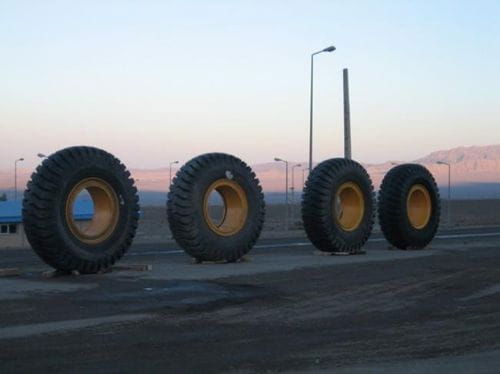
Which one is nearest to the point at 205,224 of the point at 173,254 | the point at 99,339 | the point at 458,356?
the point at 173,254

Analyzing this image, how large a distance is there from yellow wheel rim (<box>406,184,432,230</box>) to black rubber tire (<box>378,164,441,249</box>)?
12.5 inches

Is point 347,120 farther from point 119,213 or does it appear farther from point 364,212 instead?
point 119,213

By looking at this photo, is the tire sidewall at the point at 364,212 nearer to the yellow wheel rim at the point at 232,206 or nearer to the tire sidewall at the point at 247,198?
the tire sidewall at the point at 247,198

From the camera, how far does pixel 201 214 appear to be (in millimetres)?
21109

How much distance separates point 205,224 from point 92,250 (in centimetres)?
351

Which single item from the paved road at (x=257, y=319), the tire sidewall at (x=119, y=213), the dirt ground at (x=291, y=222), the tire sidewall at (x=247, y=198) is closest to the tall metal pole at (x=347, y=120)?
the dirt ground at (x=291, y=222)

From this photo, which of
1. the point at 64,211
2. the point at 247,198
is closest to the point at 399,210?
the point at 247,198

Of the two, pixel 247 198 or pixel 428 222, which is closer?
pixel 247 198

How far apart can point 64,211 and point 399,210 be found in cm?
1167

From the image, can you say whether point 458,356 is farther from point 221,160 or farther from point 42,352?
point 221,160

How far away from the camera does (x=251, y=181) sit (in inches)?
891

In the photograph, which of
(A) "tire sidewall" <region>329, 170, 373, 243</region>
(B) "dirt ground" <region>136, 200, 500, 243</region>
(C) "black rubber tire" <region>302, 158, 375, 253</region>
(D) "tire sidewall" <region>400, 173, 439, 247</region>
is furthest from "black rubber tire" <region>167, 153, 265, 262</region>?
(B) "dirt ground" <region>136, 200, 500, 243</region>

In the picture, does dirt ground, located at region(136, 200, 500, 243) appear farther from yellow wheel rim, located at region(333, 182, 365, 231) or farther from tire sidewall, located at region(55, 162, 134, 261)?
tire sidewall, located at region(55, 162, 134, 261)

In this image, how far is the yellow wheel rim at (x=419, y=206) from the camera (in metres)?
27.3
